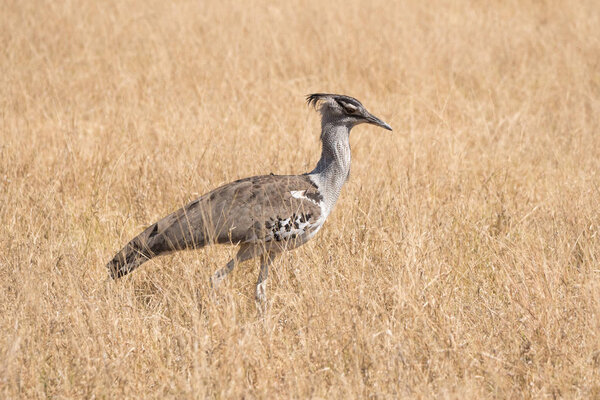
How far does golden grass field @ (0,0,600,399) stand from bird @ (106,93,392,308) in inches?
5.1

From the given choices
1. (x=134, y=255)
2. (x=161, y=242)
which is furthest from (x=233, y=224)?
(x=134, y=255)

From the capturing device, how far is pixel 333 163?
4.40 m

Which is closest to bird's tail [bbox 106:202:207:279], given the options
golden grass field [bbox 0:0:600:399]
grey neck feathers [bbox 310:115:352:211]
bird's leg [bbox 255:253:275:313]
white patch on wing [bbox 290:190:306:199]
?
golden grass field [bbox 0:0:600:399]

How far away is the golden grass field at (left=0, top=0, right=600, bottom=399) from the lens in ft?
10.8

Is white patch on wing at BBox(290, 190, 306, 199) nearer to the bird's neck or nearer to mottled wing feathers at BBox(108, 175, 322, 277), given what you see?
mottled wing feathers at BBox(108, 175, 322, 277)

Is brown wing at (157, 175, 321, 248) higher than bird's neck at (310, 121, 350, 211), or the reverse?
bird's neck at (310, 121, 350, 211)

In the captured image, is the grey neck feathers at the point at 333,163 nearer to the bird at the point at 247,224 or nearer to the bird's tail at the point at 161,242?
the bird at the point at 247,224

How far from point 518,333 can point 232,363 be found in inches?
50.7

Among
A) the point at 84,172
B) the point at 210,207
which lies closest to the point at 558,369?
the point at 210,207

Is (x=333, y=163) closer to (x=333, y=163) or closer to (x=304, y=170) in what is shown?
(x=333, y=163)

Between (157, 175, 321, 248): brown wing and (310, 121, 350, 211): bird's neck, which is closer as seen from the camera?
(157, 175, 321, 248): brown wing

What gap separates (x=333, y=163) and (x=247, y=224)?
2.02 ft

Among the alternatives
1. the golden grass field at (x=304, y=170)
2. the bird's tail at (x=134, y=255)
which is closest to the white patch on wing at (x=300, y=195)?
the golden grass field at (x=304, y=170)

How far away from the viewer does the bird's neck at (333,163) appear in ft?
14.3
